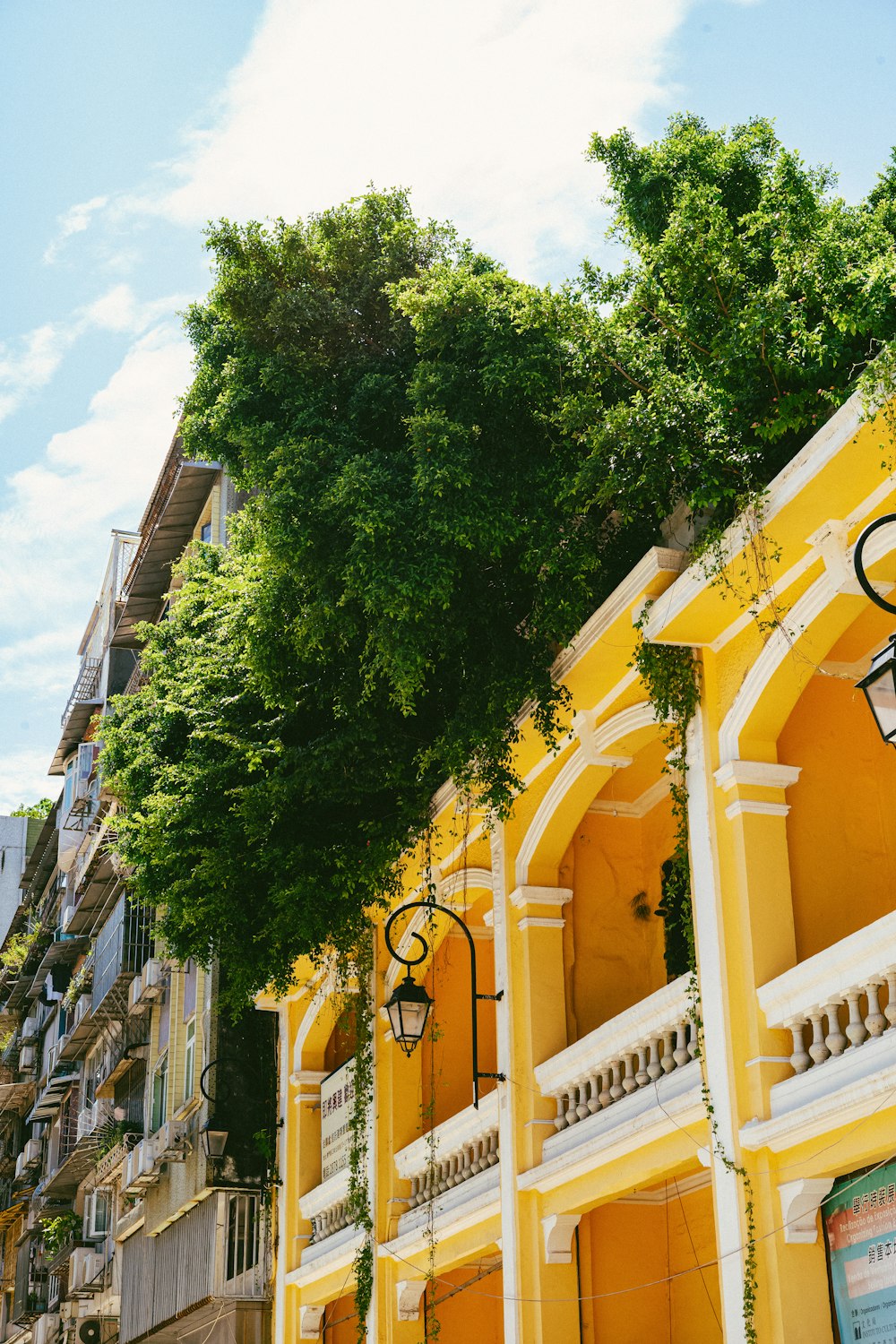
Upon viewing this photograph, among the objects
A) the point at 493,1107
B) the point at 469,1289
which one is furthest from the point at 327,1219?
the point at 493,1107

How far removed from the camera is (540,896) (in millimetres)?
12094

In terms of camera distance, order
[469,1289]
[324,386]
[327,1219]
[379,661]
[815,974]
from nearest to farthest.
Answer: [815,974]
[379,661]
[324,386]
[469,1289]
[327,1219]

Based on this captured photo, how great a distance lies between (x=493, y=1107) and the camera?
12.2 metres

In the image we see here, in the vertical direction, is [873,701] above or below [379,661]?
below

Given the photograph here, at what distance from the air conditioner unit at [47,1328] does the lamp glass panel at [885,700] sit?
3097cm

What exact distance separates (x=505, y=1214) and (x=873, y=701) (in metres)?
7.16

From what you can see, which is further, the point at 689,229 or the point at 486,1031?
the point at 486,1031

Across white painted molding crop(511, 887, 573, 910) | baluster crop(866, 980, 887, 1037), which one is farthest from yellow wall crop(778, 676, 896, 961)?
white painted molding crop(511, 887, 573, 910)

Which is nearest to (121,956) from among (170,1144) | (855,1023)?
(170,1144)

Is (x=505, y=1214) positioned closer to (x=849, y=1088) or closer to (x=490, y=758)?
(x=490, y=758)

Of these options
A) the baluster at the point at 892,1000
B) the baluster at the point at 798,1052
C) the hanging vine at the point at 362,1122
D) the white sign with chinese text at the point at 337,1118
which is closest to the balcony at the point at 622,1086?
the baluster at the point at 798,1052

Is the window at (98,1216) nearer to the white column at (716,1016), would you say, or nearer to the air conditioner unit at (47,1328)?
the air conditioner unit at (47,1328)

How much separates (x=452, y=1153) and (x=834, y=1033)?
5579 mm

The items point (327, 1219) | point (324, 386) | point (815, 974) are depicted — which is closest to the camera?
point (815, 974)
